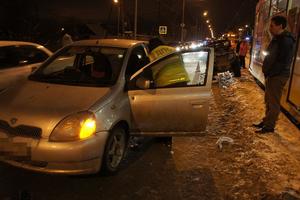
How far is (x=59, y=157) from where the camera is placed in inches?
145

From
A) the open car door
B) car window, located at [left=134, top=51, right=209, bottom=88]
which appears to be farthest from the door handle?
car window, located at [left=134, top=51, right=209, bottom=88]

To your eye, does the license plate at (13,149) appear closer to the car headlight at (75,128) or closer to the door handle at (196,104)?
the car headlight at (75,128)

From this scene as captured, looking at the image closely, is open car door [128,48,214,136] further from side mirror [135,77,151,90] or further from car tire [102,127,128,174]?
car tire [102,127,128,174]

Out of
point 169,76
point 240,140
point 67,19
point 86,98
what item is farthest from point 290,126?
point 67,19

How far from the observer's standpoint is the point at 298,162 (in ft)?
16.4

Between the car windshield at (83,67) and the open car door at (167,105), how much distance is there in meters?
0.39

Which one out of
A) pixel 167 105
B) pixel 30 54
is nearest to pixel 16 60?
pixel 30 54

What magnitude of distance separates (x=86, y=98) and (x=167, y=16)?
5247 centimetres

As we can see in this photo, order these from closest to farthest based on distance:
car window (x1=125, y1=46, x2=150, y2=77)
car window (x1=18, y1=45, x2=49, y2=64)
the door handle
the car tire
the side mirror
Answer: the car tire → the side mirror → the door handle → car window (x1=125, y1=46, x2=150, y2=77) → car window (x1=18, y1=45, x2=49, y2=64)

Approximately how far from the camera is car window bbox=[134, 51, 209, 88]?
4.79m

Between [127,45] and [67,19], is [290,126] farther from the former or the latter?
[67,19]

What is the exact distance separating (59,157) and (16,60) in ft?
13.5

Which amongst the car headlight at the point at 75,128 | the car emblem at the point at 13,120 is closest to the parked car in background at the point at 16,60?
the car emblem at the point at 13,120

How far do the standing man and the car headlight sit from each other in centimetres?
350
